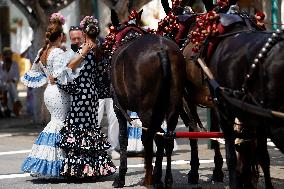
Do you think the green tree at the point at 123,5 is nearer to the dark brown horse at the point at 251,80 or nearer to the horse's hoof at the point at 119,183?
the horse's hoof at the point at 119,183

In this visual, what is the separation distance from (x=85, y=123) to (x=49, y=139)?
50 centimetres

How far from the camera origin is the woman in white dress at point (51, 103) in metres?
9.61

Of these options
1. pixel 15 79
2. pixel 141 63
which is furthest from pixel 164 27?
pixel 15 79

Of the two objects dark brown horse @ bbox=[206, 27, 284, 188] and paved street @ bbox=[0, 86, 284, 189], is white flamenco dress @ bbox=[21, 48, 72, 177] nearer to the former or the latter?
paved street @ bbox=[0, 86, 284, 189]

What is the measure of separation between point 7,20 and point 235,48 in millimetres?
35658

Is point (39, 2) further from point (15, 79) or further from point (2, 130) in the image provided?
point (15, 79)

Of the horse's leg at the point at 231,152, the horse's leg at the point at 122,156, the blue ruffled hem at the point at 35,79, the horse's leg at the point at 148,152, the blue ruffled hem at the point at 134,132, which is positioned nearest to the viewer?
the horse's leg at the point at 231,152

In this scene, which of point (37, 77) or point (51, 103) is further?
point (37, 77)

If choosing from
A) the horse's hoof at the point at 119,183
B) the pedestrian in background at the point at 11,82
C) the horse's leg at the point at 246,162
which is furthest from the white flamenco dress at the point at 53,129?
the pedestrian in background at the point at 11,82

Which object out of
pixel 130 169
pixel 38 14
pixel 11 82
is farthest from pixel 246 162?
pixel 11 82

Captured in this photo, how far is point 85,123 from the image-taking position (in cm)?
977

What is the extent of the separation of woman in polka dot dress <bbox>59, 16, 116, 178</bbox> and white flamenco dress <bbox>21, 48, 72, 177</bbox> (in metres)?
0.09

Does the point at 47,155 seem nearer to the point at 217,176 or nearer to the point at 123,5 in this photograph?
the point at 217,176

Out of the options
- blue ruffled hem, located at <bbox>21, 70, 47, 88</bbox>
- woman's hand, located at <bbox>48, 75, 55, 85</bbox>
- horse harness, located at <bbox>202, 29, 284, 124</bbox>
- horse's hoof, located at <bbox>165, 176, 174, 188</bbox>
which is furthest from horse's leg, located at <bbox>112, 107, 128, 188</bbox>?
horse harness, located at <bbox>202, 29, 284, 124</bbox>
